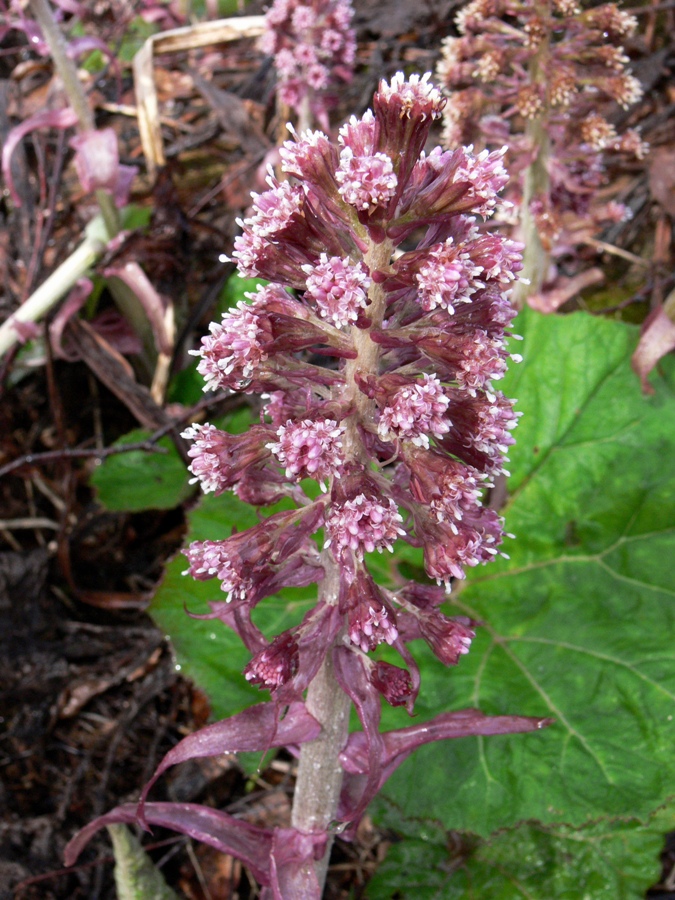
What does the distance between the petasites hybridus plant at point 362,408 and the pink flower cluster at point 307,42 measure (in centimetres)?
219

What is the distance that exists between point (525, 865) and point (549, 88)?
8.16 ft

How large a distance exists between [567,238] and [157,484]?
1919mm

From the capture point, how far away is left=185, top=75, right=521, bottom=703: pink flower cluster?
142 centimetres

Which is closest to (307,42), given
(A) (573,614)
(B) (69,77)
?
(B) (69,77)

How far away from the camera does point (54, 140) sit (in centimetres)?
427

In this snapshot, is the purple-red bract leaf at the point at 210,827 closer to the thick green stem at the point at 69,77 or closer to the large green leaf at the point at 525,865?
the large green leaf at the point at 525,865

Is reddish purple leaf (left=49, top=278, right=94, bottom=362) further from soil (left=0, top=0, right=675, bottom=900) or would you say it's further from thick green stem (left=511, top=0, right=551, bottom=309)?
thick green stem (left=511, top=0, right=551, bottom=309)

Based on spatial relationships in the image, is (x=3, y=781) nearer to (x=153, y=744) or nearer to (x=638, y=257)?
(x=153, y=744)

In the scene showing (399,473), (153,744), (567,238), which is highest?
(399,473)

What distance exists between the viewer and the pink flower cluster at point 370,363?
142cm

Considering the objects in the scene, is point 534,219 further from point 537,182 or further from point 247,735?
point 247,735

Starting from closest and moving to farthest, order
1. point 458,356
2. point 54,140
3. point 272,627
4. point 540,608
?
point 458,356 → point 272,627 → point 540,608 → point 54,140

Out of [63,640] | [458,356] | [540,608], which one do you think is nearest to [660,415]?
[540,608]

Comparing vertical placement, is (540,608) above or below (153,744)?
above
